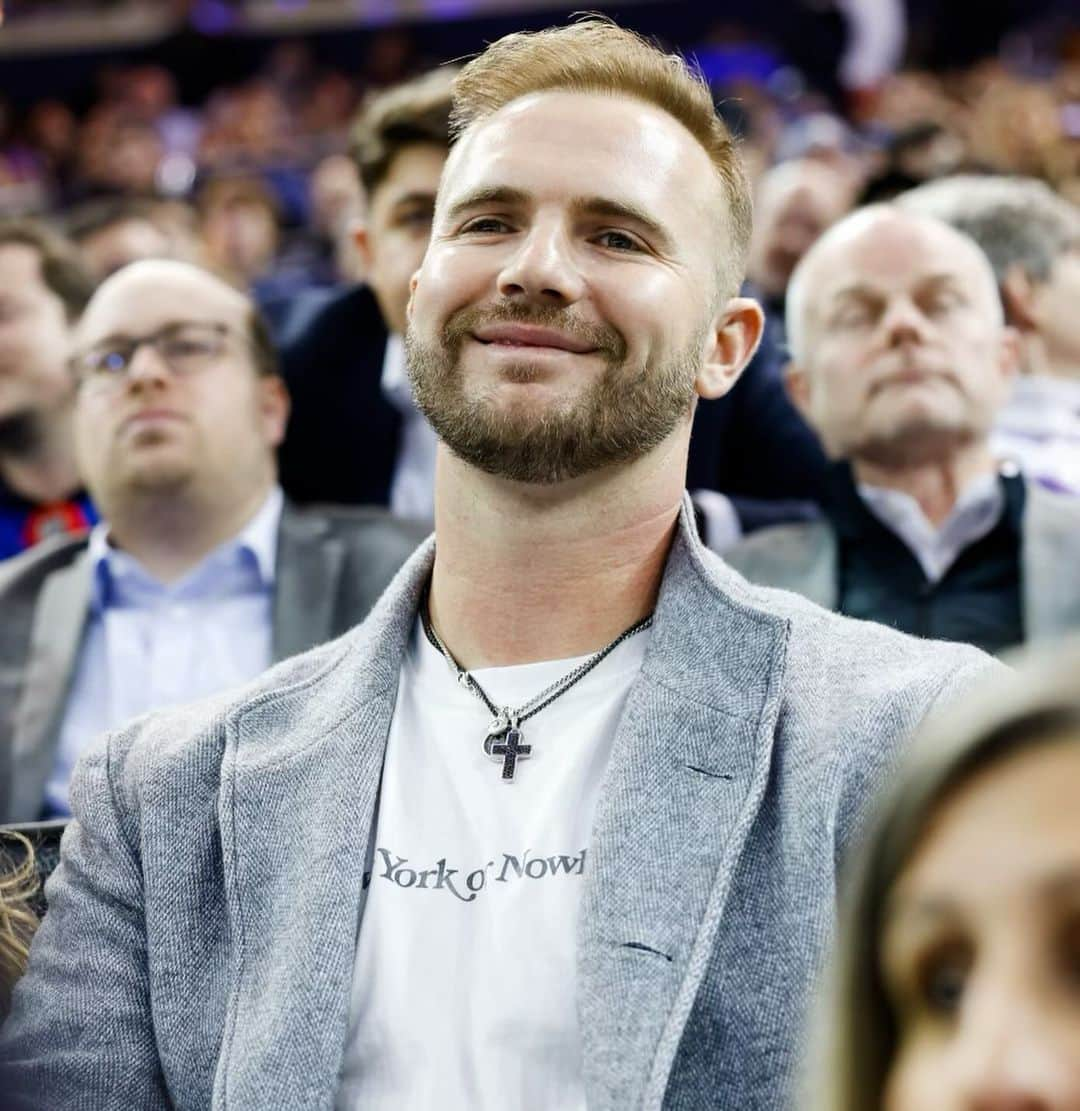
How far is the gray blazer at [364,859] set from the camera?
4.41ft

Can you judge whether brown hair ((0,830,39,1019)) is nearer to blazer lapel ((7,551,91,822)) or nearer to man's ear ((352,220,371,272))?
blazer lapel ((7,551,91,822))

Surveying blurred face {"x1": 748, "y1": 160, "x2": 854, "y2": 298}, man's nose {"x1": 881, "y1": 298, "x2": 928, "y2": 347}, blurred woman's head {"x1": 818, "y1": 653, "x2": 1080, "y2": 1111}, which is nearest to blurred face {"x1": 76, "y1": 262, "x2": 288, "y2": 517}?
man's nose {"x1": 881, "y1": 298, "x2": 928, "y2": 347}

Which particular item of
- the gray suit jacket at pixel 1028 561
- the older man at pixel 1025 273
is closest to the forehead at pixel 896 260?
the gray suit jacket at pixel 1028 561

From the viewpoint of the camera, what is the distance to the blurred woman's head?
0.59 metres

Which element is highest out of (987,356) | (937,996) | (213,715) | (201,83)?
(201,83)

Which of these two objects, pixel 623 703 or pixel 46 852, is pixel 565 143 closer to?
pixel 623 703

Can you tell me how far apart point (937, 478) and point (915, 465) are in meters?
0.05

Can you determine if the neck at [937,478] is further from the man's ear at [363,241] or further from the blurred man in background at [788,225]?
the blurred man in background at [788,225]

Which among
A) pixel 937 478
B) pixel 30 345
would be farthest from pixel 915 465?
pixel 30 345

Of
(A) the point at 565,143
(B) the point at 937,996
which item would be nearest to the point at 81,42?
(A) the point at 565,143

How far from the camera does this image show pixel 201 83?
10.7 meters

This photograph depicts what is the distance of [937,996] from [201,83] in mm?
10796

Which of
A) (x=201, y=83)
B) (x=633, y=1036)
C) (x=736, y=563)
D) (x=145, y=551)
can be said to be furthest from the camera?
(x=201, y=83)

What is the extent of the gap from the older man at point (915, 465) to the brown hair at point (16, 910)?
53.6 inches
